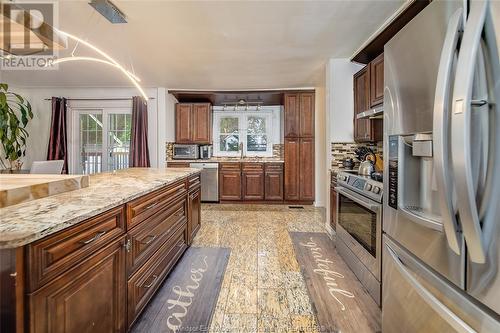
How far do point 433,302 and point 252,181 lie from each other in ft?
14.2

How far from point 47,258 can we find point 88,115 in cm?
549

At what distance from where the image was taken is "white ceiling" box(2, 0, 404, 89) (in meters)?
2.24

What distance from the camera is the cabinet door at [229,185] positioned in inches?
206

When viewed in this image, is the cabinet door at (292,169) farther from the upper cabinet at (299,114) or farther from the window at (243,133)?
the window at (243,133)

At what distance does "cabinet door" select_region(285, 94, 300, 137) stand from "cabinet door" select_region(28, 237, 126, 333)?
416cm

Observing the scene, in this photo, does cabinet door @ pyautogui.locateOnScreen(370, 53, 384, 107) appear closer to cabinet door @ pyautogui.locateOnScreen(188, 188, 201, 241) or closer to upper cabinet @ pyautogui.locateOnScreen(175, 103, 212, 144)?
cabinet door @ pyautogui.locateOnScreen(188, 188, 201, 241)

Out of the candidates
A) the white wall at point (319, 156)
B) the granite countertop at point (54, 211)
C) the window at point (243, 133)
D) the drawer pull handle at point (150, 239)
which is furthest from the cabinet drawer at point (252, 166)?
the granite countertop at point (54, 211)

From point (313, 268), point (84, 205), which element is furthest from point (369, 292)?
point (84, 205)

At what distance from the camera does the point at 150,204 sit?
1.75m

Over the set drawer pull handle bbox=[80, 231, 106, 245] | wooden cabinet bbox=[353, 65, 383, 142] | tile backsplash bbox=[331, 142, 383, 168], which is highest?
wooden cabinet bbox=[353, 65, 383, 142]

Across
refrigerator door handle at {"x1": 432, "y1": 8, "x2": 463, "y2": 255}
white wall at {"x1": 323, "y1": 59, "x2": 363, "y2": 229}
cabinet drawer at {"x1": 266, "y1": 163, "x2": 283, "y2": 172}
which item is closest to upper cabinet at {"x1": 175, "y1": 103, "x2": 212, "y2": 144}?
cabinet drawer at {"x1": 266, "y1": 163, "x2": 283, "y2": 172}

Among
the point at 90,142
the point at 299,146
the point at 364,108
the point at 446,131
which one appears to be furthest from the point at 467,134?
the point at 90,142

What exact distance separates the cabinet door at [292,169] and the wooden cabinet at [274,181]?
130mm

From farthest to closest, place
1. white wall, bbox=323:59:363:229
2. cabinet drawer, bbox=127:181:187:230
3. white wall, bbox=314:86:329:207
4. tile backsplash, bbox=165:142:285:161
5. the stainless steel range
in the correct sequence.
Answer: tile backsplash, bbox=165:142:285:161, white wall, bbox=314:86:329:207, white wall, bbox=323:59:363:229, the stainless steel range, cabinet drawer, bbox=127:181:187:230
